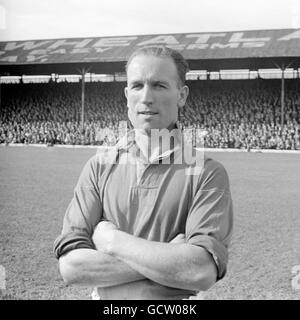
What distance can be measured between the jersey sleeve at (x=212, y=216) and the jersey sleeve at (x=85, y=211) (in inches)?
10.6

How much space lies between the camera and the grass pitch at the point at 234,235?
2977 millimetres

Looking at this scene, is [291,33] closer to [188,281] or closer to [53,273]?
[53,273]

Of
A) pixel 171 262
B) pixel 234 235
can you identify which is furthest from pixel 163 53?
pixel 234 235

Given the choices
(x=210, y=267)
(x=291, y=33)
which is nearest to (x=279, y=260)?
(x=210, y=267)

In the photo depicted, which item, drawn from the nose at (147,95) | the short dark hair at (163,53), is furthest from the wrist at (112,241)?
the short dark hair at (163,53)

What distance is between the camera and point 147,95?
1296mm

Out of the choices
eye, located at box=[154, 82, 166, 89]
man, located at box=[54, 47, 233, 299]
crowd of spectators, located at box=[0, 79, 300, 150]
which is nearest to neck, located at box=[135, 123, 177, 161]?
man, located at box=[54, 47, 233, 299]

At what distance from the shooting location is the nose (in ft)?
4.25

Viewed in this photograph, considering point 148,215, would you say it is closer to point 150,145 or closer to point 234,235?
point 150,145

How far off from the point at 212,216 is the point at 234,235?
3567mm

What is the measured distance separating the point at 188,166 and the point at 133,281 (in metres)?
0.34

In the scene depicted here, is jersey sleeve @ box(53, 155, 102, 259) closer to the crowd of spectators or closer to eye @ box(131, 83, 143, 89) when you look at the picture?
eye @ box(131, 83, 143, 89)

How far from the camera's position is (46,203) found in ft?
20.4

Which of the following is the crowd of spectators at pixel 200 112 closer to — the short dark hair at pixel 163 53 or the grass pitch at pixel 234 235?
the grass pitch at pixel 234 235
